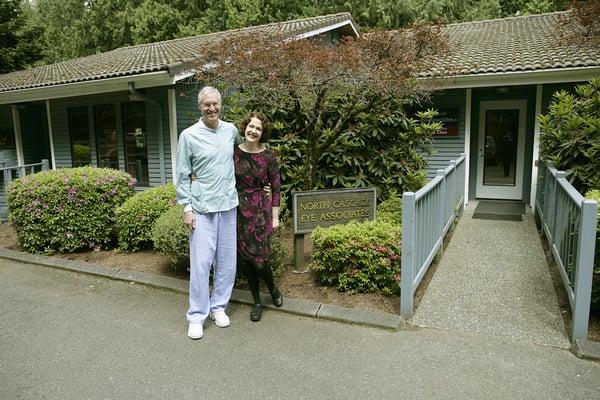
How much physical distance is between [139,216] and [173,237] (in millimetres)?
1179

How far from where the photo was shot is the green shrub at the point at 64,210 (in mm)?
6086

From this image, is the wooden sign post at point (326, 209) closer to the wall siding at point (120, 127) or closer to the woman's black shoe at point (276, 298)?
the woman's black shoe at point (276, 298)

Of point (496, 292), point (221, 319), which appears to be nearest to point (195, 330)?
point (221, 319)

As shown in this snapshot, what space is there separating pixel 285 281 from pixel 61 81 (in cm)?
683

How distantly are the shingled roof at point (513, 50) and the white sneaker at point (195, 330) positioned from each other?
456 centimetres

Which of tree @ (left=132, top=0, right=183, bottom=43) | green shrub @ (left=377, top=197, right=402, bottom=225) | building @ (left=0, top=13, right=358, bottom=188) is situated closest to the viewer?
green shrub @ (left=377, top=197, right=402, bottom=225)

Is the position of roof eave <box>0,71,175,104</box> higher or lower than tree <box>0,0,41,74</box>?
lower

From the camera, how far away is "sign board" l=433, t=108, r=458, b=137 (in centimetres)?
945

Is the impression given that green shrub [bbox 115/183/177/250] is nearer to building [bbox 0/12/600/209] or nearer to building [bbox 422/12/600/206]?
building [bbox 0/12/600/209]

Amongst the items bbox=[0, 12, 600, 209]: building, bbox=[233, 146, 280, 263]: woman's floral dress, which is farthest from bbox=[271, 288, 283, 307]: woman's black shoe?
bbox=[0, 12, 600, 209]: building

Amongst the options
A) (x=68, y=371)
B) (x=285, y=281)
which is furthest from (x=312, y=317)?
(x=68, y=371)

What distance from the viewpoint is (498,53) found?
9922 millimetres

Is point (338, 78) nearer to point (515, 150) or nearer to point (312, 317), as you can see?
point (312, 317)

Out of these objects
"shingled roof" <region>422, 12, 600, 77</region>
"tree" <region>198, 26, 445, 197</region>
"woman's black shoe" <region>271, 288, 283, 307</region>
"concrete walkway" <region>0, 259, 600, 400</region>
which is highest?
"shingled roof" <region>422, 12, 600, 77</region>
